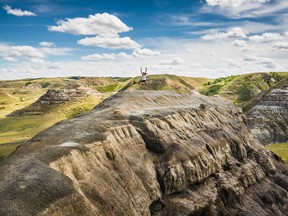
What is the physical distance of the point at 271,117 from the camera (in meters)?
147

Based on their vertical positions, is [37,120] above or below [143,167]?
below

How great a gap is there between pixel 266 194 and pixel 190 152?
617 inches

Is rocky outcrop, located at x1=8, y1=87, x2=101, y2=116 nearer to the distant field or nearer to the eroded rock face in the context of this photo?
the distant field

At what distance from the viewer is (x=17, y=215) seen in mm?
23391

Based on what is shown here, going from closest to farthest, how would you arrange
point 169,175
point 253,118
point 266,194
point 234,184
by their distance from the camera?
point 169,175 < point 234,184 < point 266,194 < point 253,118

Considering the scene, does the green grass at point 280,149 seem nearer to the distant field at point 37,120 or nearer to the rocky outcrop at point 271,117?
the rocky outcrop at point 271,117

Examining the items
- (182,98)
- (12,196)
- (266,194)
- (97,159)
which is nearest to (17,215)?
(12,196)

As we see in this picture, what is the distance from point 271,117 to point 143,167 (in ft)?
392

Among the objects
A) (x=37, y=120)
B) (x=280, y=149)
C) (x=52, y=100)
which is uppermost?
(x=52, y=100)

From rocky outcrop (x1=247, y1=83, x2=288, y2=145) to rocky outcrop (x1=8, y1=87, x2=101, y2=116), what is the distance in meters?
82.7

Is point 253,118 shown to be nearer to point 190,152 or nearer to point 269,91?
point 269,91

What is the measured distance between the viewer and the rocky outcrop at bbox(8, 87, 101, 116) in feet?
584

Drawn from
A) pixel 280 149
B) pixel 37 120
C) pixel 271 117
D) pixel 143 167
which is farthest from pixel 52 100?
pixel 143 167

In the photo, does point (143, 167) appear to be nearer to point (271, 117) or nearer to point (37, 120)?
point (271, 117)
